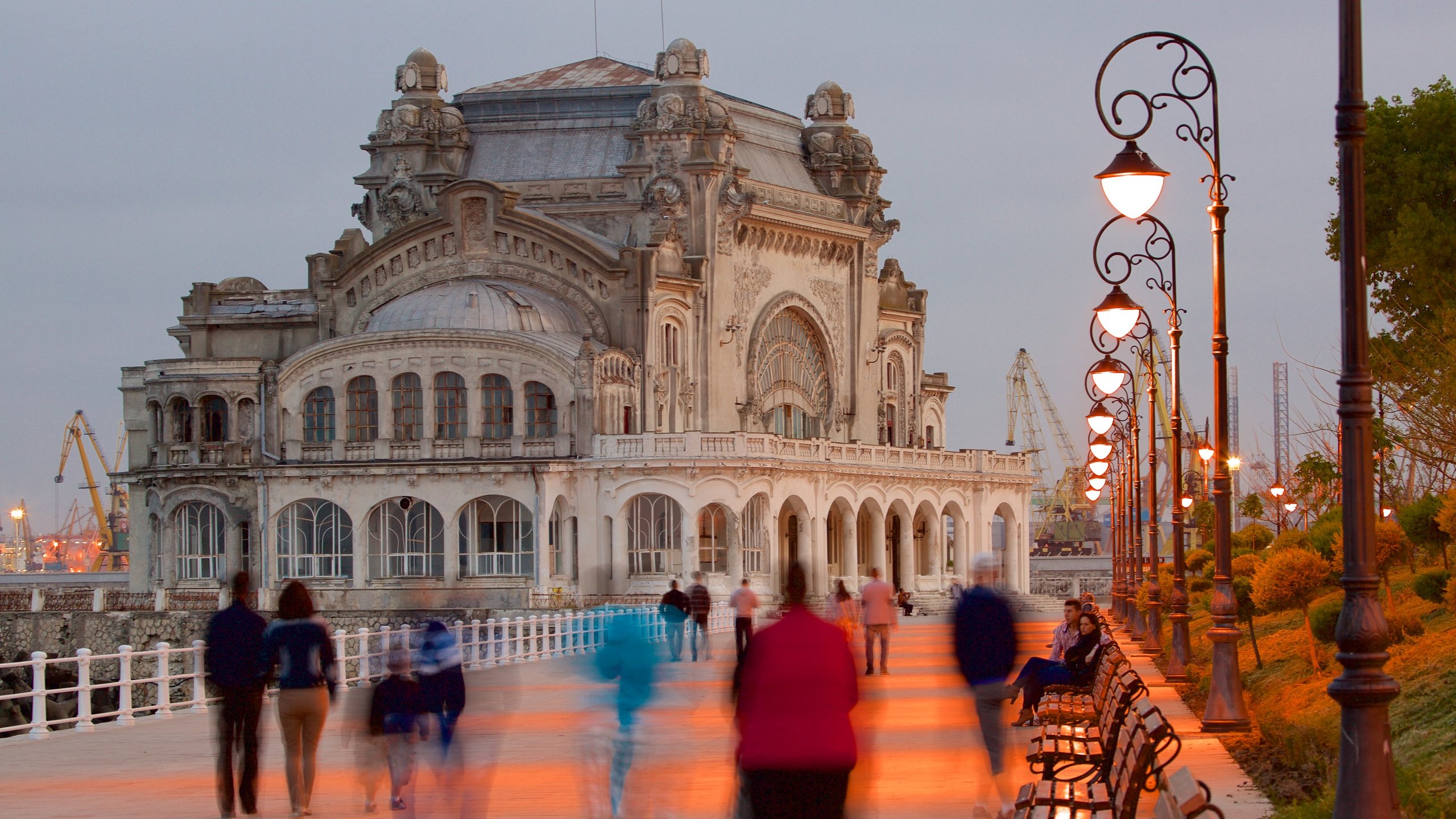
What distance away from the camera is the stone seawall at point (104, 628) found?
2453 inches

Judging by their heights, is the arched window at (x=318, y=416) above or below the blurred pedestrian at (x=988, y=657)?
above

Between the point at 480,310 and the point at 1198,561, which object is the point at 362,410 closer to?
the point at 480,310

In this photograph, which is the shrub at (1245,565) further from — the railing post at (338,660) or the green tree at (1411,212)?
the railing post at (338,660)

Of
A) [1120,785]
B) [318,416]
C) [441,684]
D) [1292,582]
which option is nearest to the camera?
[1120,785]

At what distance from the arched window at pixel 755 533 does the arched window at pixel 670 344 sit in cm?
881

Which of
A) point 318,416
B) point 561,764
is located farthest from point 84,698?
point 318,416

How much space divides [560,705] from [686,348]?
46354 mm

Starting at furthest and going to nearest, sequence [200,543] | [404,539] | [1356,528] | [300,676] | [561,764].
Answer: [200,543]
[404,539]
[561,764]
[300,676]
[1356,528]

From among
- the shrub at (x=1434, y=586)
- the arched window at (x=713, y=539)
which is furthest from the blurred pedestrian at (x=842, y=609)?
the arched window at (x=713, y=539)

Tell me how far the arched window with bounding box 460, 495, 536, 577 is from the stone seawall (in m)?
3.72

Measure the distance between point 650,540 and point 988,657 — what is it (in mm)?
49131

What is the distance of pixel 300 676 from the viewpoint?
16625 millimetres

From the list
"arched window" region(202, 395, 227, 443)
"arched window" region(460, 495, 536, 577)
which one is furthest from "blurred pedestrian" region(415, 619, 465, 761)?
"arched window" region(202, 395, 227, 443)

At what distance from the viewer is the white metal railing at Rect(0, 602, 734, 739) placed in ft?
84.9
